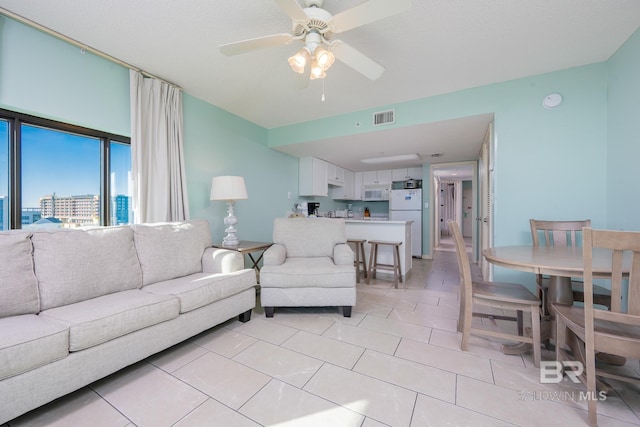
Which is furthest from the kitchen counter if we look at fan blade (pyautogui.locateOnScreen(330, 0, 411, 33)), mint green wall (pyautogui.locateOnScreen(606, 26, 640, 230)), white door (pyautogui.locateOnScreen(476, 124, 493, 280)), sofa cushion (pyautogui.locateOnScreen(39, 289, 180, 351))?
sofa cushion (pyautogui.locateOnScreen(39, 289, 180, 351))

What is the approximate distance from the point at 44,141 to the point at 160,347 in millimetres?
1991

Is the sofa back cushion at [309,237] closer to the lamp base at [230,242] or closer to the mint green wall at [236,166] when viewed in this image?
the lamp base at [230,242]

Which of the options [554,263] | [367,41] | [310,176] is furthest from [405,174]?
[554,263]

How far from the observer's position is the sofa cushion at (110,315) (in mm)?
1332

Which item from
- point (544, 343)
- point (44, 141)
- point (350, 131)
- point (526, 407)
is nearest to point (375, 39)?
point (350, 131)

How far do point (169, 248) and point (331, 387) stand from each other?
174 cm

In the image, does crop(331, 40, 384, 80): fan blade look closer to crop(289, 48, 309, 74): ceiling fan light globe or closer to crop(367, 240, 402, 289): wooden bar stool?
crop(289, 48, 309, 74): ceiling fan light globe

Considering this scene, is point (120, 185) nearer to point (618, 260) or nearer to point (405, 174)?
point (618, 260)

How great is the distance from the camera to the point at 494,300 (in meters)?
1.74

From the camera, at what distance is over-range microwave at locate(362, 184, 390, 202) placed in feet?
21.1

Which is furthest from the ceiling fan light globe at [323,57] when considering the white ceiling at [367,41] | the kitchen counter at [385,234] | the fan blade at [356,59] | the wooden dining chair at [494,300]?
the kitchen counter at [385,234]

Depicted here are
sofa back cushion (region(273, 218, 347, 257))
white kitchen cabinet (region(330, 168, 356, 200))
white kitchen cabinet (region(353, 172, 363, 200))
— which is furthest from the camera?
white kitchen cabinet (region(353, 172, 363, 200))

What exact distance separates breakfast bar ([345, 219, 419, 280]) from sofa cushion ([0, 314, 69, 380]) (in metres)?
3.43

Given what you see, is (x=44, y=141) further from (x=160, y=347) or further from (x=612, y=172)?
(x=612, y=172)
